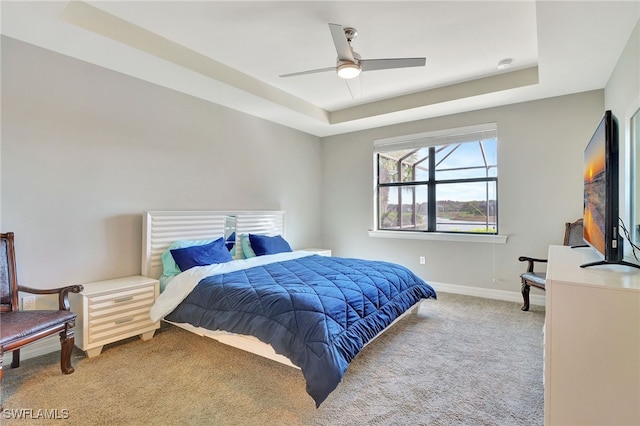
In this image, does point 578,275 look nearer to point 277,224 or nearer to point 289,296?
point 289,296

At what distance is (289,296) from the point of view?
7.47ft

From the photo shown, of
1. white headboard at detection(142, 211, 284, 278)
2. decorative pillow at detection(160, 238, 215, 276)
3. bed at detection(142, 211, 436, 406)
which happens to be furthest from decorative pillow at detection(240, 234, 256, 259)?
decorative pillow at detection(160, 238, 215, 276)

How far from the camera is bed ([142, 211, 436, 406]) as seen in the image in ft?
6.62

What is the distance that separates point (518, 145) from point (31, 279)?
5.24 meters

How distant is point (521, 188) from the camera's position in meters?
4.02

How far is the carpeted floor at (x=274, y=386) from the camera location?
1.83 metres

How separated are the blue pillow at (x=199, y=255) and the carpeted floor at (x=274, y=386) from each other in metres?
0.68

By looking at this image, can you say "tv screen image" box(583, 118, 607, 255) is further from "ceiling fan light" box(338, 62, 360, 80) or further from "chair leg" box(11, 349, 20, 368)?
"chair leg" box(11, 349, 20, 368)

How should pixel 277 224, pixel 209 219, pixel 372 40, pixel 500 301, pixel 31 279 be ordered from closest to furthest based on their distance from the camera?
pixel 31 279
pixel 372 40
pixel 209 219
pixel 500 301
pixel 277 224

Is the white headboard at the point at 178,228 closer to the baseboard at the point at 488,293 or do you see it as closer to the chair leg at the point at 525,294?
the baseboard at the point at 488,293

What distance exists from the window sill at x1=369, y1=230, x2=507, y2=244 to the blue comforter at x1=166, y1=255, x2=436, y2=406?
4.74 feet

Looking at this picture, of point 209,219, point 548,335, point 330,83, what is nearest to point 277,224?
point 209,219

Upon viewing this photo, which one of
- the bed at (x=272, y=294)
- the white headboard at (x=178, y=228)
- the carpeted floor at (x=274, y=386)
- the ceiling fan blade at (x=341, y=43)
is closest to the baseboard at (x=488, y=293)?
the carpeted floor at (x=274, y=386)

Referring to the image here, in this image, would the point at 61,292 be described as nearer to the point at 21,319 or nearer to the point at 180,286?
the point at 21,319
